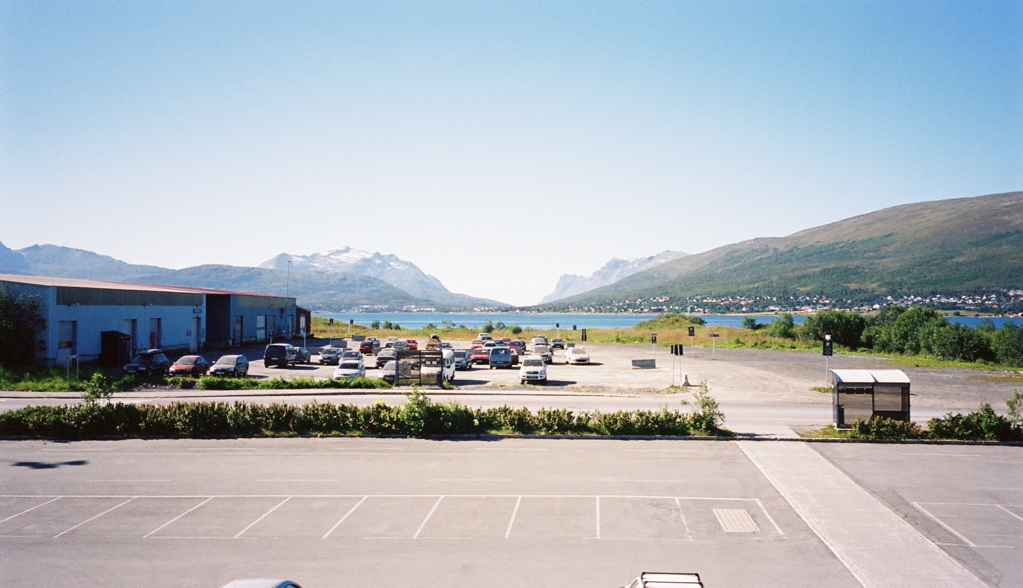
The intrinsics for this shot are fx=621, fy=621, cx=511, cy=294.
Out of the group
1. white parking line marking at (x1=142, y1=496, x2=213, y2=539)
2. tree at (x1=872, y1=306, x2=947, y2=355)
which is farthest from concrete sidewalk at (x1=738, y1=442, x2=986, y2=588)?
tree at (x1=872, y1=306, x2=947, y2=355)

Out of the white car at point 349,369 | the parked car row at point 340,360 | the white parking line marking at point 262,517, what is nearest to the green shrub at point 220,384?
the parked car row at point 340,360

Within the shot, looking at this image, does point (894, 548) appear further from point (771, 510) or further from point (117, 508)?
point (117, 508)

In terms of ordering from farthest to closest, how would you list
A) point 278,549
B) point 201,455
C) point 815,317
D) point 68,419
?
1. point 815,317
2. point 68,419
3. point 201,455
4. point 278,549

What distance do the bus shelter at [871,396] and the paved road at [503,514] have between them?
2.71 meters

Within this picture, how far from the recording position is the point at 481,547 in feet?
40.0

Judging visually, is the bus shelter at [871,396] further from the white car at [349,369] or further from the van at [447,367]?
the white car at [349,369]

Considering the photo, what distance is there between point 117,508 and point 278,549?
5372 millimetres

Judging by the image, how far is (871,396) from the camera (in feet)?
78.0

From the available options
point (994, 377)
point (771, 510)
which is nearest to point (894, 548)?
point (771, 510)

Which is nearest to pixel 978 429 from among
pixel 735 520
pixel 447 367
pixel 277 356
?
pixel 735 520

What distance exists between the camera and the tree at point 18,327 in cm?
Answer: 3834

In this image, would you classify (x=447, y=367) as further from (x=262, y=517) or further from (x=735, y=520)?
(x=735, y=520)

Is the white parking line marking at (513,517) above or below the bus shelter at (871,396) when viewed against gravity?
below

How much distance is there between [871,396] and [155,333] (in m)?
52.1
